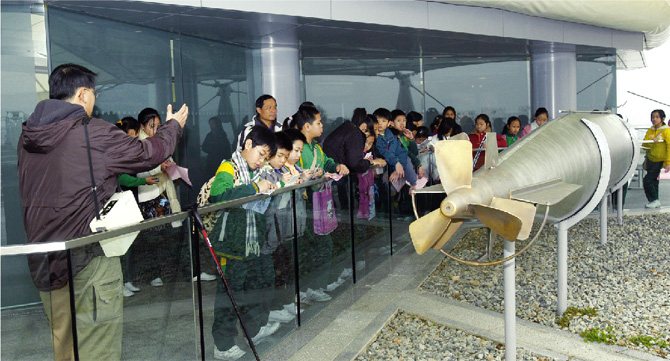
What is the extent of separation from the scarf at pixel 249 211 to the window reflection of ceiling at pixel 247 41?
9.01 feet

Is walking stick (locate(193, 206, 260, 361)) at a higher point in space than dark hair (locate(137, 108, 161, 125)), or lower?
lower

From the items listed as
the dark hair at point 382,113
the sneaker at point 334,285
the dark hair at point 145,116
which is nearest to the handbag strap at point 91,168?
the sneaker at point 334,285

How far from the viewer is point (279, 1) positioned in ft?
24.6

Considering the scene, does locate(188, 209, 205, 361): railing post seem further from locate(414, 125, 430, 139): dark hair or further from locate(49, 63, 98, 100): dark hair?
locate(414, 125, 430, 139): dark hair

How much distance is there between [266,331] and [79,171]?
2.12 m

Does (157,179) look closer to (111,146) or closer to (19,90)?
(19,90)

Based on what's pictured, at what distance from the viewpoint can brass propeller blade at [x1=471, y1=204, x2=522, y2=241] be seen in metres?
3.76

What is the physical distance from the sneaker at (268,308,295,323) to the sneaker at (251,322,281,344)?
1.6 inches

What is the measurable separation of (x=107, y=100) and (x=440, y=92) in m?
8.62

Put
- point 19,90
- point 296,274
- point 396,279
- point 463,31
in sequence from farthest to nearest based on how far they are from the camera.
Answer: point 463,31 < point 396,279 < point 19,90 < point 296,274

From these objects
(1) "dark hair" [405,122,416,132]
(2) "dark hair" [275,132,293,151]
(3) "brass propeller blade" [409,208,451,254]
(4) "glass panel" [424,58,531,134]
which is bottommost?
(3) "brass propeller blade" [409,208,451,254]

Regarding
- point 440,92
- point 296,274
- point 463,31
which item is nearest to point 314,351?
point 296,274

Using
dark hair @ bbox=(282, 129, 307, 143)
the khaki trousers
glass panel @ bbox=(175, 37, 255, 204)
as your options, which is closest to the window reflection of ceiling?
glass panel @ bbox=(175, 37, 255, 204)

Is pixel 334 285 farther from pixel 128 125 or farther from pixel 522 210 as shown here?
pixel 522 210
